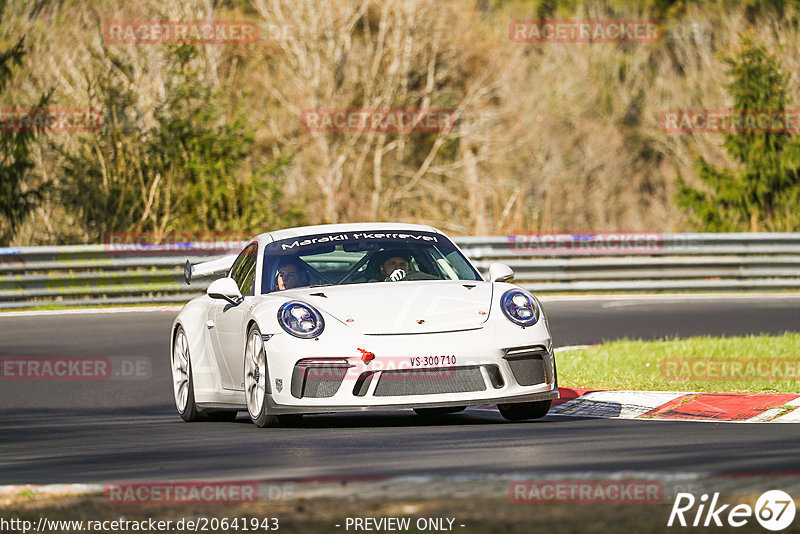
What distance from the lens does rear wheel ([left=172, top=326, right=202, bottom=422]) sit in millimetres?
11008

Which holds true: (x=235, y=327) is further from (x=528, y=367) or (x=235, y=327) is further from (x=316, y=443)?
(x=528, y=367)

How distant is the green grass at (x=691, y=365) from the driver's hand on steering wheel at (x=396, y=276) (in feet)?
7.20

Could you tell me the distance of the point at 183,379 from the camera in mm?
11273

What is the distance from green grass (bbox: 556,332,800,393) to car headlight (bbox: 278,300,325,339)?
3.24 meters

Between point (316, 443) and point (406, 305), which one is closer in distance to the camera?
point (316, 443)

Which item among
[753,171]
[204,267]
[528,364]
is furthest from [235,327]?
[753,171]

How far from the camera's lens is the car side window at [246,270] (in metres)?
10.6

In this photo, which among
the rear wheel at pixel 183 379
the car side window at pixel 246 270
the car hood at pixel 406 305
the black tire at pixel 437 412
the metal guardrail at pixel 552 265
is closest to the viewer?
the car hood at pixel 406 305

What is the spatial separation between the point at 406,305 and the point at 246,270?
6.59 feet

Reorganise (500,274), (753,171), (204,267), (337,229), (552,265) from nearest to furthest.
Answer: (500,274) < (337,229) < (204,267) < (552,265) < (753,171)

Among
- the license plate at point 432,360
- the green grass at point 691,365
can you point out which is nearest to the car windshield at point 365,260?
the license plate at point 432,360

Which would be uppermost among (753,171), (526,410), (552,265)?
(526,410)

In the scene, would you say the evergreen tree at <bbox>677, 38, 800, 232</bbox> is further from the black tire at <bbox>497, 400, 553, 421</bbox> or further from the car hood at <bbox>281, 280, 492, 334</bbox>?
the car hood at <bbox>281, 280, 492, 334</bbox>

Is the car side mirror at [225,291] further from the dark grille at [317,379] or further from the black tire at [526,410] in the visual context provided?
the black tire at [526,410]
